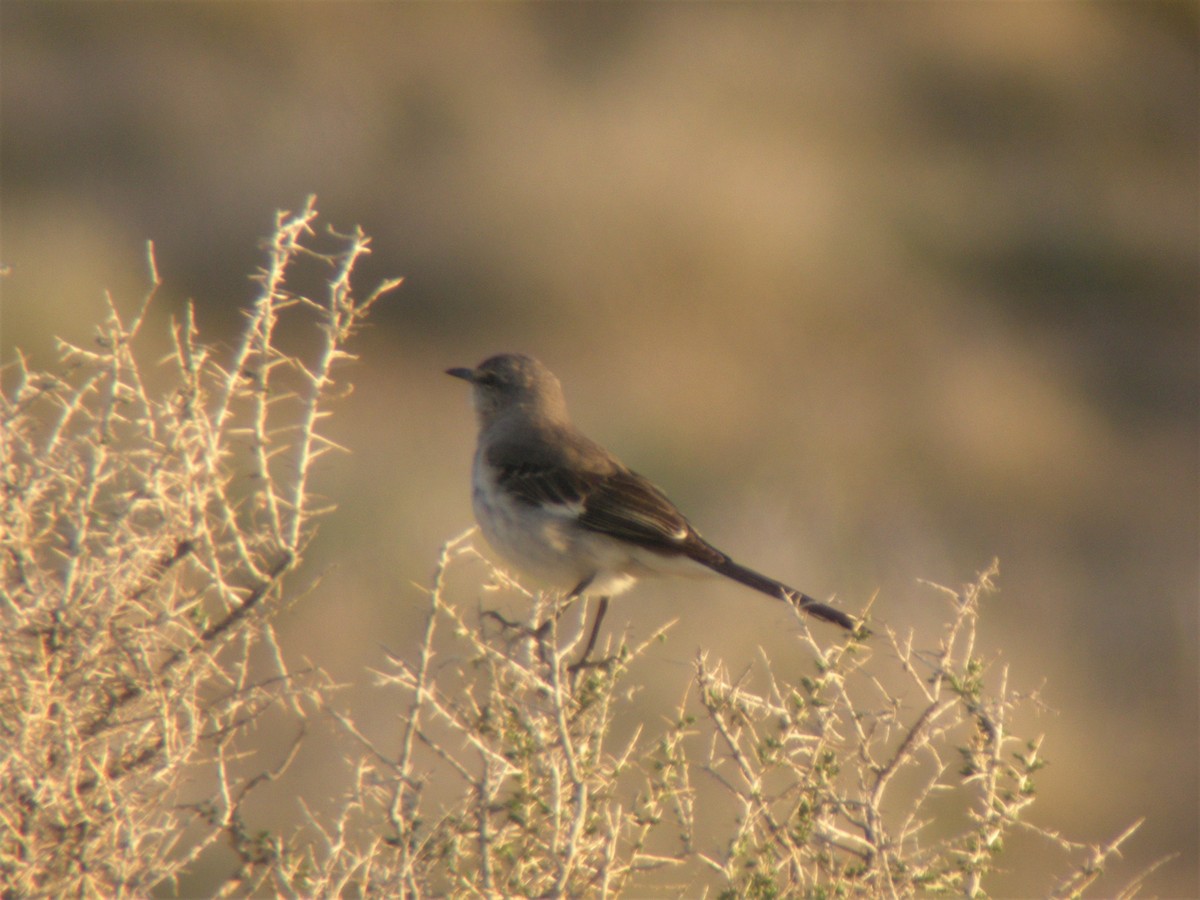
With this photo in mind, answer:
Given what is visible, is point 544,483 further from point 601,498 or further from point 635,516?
point 635,516

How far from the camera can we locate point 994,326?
74.6 ft

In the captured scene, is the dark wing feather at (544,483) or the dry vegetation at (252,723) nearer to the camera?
the dry vegetation at (252,723)

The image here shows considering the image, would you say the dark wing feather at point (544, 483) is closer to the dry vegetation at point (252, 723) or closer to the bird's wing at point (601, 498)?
the bird's wing at point (601, 498)

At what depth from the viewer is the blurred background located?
15086 millimetres

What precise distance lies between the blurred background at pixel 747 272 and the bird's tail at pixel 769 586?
19.3ft

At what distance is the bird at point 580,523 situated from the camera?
6547 millimetres

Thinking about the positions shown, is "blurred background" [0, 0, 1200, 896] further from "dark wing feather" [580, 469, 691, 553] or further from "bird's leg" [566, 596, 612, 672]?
"dark wing feather" [580, 469, 691, 553]

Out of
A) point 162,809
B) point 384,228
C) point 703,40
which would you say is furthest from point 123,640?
point 703,40

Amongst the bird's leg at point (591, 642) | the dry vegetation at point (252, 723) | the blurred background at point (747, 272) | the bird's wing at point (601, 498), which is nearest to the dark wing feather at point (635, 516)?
the bird's wing at point (601, 498)

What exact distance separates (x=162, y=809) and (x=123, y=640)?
48 cm

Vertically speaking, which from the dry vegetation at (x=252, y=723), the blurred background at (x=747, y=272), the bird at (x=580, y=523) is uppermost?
the blurred background at (x=747, y=272)

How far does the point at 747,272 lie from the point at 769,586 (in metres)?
15.3

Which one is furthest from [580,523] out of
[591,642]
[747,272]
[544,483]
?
[747,272]

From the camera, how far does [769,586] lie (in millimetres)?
6094
